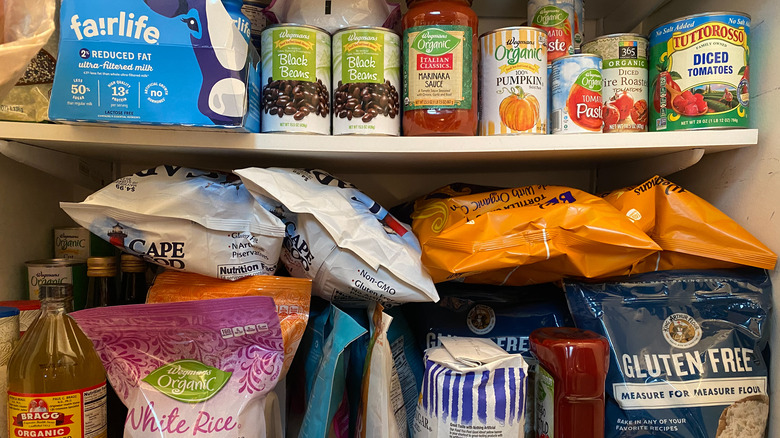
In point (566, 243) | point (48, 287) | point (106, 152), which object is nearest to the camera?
point (48, 287)

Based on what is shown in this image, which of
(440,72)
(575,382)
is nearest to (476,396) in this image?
(575,382)

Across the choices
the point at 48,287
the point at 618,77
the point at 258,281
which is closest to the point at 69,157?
the point at 48,287

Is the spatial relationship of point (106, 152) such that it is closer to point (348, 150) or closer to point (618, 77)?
point (348, 150)

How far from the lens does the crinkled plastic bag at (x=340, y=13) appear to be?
2.70 feet

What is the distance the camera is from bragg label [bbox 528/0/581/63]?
A: 0.86 metres

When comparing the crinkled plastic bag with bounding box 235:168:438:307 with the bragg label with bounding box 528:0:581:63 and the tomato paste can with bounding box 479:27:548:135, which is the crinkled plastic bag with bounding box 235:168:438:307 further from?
the bragg label with bounding box 528:0:581:63

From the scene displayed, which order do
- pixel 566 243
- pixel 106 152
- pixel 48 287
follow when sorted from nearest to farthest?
1. pixel 48 287
2. pixel 566 243
3. pixel 106 152

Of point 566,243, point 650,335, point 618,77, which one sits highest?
point 618,77

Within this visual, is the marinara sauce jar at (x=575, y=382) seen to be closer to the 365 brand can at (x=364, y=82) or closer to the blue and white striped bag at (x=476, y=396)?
the blue and white striped bag at (x=476, y=396)

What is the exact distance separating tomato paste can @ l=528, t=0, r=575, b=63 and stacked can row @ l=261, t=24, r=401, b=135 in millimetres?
289

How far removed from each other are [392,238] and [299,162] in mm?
283

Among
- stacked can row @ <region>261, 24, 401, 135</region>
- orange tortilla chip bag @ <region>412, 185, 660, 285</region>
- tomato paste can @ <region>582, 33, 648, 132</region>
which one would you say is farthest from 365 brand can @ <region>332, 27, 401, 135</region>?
tomato paste can @ <region>582, 33, 648, 132</region>

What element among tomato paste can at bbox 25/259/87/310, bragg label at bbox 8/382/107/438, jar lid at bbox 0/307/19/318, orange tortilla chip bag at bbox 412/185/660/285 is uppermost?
orange tortilla chip bag at bbox 412/185/660/285

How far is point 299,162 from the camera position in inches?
38.0
